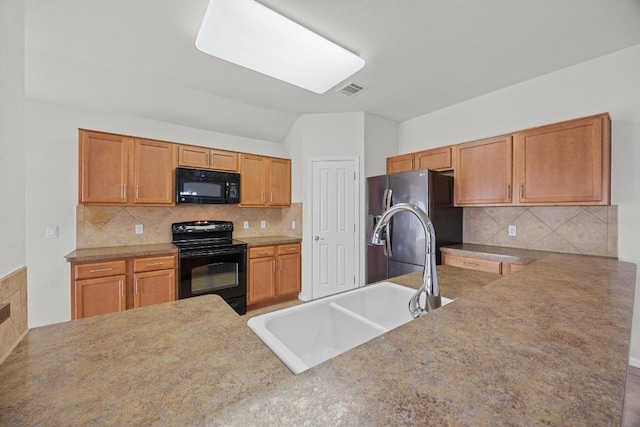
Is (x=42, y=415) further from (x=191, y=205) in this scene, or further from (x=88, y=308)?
(x=191, y=205)

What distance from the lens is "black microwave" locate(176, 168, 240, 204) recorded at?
2988 millimetres

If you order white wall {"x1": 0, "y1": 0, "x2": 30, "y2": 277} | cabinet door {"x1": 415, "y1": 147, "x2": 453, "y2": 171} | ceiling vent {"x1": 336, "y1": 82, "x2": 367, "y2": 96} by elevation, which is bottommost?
white wall {"x1": 0, "y1": 0, "x2": 30, "y2": 277}

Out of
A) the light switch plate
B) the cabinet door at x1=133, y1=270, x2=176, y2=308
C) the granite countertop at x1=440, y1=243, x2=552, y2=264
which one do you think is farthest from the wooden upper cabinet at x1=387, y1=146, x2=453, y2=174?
the light switch plate

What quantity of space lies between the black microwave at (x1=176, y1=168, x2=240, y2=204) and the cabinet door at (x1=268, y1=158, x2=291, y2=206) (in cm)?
53

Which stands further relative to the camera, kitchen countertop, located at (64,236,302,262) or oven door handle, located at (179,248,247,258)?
oven door handle, located at (179,248,247,258)

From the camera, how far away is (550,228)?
256 cm

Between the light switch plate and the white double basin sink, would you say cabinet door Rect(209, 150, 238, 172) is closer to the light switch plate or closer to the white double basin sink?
the light switch plate

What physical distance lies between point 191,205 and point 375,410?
358cm

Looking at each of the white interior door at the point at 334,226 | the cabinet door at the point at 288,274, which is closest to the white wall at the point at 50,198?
the cabinet door at the point at 288,274

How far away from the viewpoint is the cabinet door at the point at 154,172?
2.80m

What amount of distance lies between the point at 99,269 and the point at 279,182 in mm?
2304

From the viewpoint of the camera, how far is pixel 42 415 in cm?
46

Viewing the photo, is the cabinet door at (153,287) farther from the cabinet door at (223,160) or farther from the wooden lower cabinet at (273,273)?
the cabinet door at (223,160)

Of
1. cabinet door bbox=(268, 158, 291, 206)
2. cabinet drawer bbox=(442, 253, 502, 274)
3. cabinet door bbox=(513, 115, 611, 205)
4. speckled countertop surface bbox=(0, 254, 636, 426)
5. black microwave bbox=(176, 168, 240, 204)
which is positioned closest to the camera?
speckled countertop surface bbox=(0, 254, 636, 426)
